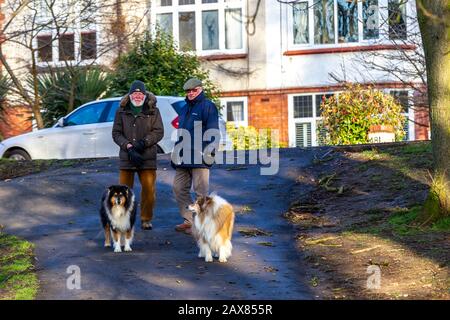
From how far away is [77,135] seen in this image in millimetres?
24641

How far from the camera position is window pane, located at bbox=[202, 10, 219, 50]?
3453 cm

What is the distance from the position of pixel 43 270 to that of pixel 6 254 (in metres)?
1.51

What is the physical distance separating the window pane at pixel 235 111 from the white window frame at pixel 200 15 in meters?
1.65

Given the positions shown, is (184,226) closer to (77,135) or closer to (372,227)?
(372,227)

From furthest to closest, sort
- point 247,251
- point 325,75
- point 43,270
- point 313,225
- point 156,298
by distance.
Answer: point 325,75
point 313,225
point 247,251
point 43,270
point 156,298

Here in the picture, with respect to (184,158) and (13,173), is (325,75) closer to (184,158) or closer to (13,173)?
(13,173)

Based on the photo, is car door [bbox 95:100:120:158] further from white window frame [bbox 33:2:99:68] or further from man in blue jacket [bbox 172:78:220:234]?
man in blue jacket [bbox 172:78:220:234]

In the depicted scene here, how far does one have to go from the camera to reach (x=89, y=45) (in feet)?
110

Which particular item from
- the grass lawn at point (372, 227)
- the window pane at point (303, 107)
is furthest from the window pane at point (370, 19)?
the grass lawn at point (372, 227)

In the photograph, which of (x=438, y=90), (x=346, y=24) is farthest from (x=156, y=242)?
(x=346, y=24)

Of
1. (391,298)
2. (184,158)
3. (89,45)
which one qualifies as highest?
(89,45)

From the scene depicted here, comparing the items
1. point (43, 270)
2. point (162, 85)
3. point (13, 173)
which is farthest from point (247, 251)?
point (162, 85)

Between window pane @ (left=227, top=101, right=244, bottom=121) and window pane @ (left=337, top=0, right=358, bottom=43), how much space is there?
3.79 m

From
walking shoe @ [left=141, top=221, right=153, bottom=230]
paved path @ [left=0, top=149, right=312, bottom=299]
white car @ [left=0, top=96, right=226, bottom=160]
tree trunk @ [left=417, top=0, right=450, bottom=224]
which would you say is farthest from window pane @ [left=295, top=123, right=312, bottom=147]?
tree trunk @ [left=417, top=0, right=450, bottom=224]
